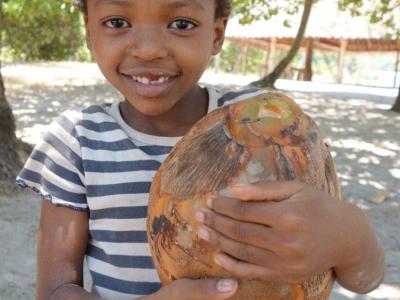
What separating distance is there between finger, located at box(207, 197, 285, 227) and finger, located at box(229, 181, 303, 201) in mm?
11

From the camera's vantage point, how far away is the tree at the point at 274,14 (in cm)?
1241

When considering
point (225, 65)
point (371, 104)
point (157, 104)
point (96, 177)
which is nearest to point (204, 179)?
point (157, 104)

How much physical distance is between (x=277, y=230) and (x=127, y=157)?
0.70 m

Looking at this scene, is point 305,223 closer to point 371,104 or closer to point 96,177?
point 96,177

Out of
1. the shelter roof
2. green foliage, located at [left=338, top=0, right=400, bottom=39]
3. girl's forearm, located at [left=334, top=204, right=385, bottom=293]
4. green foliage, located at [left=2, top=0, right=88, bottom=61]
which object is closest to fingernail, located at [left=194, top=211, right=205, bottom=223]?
girl's forearm, located at [left=334, top=204, right=385, bottom=293]

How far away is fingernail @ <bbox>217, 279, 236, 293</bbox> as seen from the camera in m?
0.98

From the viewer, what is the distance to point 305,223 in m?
0.94

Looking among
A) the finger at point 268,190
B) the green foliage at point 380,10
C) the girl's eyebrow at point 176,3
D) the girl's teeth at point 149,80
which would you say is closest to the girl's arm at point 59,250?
the girl's teeth at point 149,80

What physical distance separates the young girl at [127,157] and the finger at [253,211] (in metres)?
0.15

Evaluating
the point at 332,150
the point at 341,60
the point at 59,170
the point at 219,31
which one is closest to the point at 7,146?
the point at 59,170

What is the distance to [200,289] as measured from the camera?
101 cm

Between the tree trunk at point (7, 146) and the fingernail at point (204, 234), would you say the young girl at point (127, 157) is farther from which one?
the tree trunk at point (7, 146)

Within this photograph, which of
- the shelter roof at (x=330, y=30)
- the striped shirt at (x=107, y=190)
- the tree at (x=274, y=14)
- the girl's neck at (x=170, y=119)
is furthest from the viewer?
the shelter roof at (x=330, y=30)

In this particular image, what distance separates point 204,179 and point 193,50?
1.52ft
